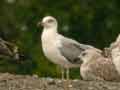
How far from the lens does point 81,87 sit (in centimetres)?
1570

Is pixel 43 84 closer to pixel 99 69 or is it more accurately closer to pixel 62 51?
pixel 99 69

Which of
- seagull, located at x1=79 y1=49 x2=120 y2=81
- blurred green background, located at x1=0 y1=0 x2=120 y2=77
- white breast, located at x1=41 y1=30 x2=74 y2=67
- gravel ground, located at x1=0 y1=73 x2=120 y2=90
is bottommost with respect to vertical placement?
gravel ground, located at x1=0 y1=73 x2=120 y2=90

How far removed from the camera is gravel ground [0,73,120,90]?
15602 mm

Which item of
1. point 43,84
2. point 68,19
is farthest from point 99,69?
point 68,19

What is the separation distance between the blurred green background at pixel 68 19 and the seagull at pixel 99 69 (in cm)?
835

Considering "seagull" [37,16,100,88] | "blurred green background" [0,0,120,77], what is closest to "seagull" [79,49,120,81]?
"seagull" [37,16,100,88]

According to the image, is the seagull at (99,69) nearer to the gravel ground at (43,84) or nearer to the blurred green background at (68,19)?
the gravel ground at (43,84)

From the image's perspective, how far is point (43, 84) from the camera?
15.9 meters

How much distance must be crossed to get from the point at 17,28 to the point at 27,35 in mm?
802

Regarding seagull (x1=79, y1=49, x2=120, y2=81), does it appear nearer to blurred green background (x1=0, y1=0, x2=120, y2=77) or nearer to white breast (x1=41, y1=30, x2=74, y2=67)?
white breast (x1=41, y1=30, x2=74, y2=67)

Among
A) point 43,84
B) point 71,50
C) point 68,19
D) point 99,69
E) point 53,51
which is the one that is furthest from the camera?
point 68,19

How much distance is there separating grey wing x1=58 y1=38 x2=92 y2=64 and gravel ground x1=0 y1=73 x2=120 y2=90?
228 cm

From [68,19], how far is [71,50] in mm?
8569

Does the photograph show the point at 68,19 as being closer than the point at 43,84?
No
